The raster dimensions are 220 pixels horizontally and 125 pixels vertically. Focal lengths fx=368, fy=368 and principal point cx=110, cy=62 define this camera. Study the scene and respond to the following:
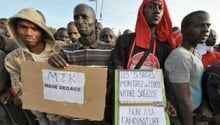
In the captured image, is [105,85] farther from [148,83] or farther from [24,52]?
[24,52]

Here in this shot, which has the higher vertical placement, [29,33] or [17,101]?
[29,33]

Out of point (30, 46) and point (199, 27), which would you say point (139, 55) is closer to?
point (199, 27)

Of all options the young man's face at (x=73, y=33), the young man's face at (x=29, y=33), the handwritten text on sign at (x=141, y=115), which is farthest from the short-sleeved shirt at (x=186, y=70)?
the young man's face at (x=73, y=33)

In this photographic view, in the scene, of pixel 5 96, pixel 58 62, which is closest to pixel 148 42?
pixel 58 62

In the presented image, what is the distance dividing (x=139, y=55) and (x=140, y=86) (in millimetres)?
307

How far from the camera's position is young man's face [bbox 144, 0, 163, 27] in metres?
3.35

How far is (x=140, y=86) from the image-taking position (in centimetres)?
314

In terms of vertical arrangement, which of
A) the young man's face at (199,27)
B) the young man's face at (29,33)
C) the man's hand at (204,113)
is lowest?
the man's hand at (204,113)

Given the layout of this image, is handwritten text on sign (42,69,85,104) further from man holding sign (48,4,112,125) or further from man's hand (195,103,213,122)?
man's hand (195,103,213,122)

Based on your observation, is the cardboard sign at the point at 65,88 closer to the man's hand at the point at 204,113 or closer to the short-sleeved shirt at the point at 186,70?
the short-sleeved shirt at the point at 186,70

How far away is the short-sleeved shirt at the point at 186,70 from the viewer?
3057 mm

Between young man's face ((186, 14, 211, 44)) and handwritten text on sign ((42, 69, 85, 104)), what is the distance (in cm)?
103

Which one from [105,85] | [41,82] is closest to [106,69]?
[105,85]

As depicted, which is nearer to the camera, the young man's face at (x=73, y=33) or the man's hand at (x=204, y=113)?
the man's hand at (x=204, y=113)
